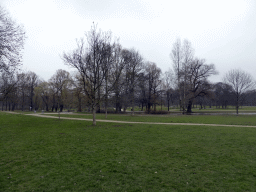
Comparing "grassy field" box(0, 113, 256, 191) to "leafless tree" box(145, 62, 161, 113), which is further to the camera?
"leafless tree" box(145, 62, 161, 113)

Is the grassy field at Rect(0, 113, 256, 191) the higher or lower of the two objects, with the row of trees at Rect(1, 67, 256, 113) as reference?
lower

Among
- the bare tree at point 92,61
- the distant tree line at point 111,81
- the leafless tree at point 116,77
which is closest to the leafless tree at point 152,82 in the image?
the distant tree line at point 111,81

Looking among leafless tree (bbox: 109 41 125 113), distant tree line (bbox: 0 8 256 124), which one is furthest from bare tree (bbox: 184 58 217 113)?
leafless tree (bbox: 109 41 125 113)

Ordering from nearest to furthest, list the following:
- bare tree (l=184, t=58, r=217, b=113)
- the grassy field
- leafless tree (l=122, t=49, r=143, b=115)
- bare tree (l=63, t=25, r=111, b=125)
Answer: the grassy field, bare tree (l=63, t=25, r=111, b=125), leafless tree (l=122, t=49, r=143, b=115), bare tree (l=184, t=58, r=217, b=113)

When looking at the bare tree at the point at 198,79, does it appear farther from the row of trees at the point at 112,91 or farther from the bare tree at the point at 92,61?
the bare tree at the point at 92,61

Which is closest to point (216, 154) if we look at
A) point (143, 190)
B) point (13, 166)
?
point (143, 190)

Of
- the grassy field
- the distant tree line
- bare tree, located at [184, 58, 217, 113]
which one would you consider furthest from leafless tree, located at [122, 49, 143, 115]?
the grassy field

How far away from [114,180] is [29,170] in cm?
301

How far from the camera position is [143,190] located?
4.23 m

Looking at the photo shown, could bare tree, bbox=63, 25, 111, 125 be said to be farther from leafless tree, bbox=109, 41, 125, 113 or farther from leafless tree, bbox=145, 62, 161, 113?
leafless tree, bbox=145, 62, 161, 113

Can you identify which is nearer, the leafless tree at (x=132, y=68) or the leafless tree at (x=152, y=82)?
the leafless tree at (x=132, y=68)

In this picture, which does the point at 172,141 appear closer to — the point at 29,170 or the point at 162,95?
the point at 29,170

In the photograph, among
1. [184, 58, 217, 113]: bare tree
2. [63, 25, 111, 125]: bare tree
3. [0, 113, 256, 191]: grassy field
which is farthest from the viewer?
[184, 58, 217, 113]: bare tree

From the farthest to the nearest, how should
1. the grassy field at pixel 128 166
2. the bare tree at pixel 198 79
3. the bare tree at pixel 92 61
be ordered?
the bare tree at pixel 198 79 → the bare tree at pixel 92 61 → the grassy field at pixel 128 166
